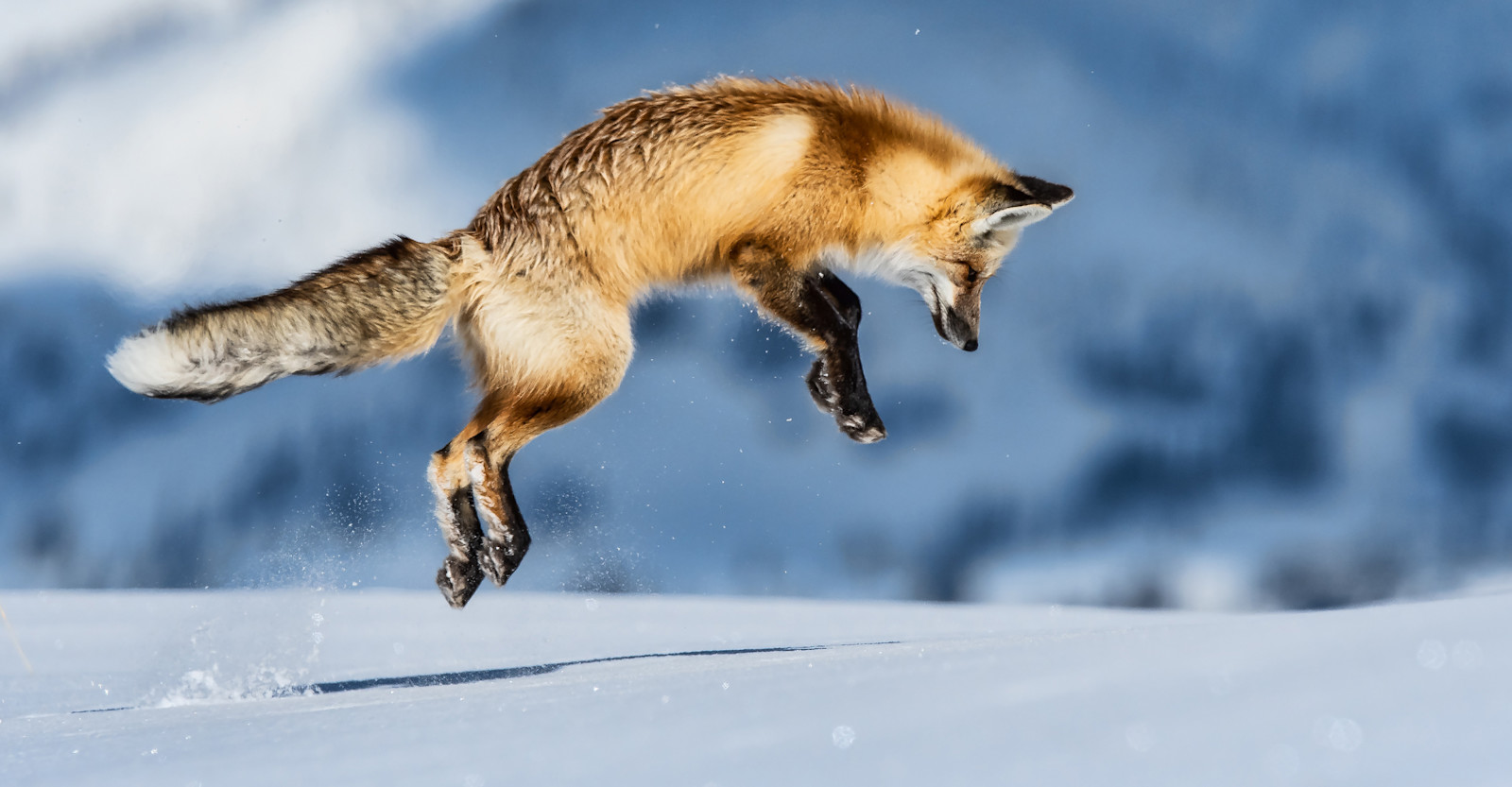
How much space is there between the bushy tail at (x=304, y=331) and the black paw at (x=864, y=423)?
159cm

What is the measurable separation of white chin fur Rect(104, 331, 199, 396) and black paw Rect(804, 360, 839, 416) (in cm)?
216

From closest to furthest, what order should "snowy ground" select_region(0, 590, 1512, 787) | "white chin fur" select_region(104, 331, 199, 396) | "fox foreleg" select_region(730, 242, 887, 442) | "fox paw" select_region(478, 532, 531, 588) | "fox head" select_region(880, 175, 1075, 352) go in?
"snowy ground" select_region(0, 590, 1512, 787) → "white chin fur" select_region(104, 331, 199, 396) → "fox paw" select_region(478, 532, 531, 588) → "fox foreleg" select_region(730, 242, 887, 442) → "fox head" select_region(880, 175, 1075, 352)

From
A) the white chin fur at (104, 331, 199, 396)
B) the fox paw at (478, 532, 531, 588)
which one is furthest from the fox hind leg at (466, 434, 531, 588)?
the white chin fur at (104, 331, 199, 396)

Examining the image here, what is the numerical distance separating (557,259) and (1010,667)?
7.44 ft

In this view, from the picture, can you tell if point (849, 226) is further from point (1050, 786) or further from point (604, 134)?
point (1050, 786)

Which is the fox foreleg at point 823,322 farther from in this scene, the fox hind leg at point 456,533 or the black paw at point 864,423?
the fox hind leg at point 456,533

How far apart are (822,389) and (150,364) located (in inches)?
89.9

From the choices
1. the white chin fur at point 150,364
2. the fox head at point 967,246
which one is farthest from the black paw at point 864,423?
the white chin fur at point 150,364

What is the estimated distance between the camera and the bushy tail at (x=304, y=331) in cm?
310

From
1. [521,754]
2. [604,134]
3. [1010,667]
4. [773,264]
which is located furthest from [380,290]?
[1010,667]

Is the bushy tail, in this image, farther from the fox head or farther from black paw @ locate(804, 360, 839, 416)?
the fox head

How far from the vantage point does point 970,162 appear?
163 inches

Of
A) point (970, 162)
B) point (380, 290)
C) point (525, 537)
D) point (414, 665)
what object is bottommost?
point (414, 665)

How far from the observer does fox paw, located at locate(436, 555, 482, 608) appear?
11.7ft
